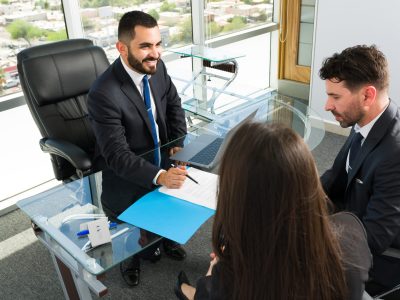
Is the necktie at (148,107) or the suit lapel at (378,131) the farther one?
the necktie at (148,107)

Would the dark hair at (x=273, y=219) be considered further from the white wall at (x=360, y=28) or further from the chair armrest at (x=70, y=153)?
the white wall at (x=360, y=28)

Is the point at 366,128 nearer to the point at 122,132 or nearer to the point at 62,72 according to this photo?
the point at 122,132

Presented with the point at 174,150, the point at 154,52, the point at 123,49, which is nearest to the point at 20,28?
the point at 123,49

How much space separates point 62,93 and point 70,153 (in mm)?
415

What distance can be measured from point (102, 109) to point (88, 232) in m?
0.67

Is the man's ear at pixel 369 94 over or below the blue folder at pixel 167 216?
over

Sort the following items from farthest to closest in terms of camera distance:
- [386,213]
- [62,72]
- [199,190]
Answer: [62,72], [199,190], [386,213]

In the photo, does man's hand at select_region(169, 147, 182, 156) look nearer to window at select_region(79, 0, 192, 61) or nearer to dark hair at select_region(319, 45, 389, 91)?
dark hair at select_region(319, 45, 389, 91)

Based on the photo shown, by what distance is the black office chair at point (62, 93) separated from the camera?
2055 mm

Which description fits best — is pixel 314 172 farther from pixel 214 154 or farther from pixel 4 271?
pixel 4 271

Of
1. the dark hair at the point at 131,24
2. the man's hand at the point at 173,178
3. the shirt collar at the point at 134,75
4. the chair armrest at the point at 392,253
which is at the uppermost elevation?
the dark hair at the point at 131,24

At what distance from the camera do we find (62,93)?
2166 mm

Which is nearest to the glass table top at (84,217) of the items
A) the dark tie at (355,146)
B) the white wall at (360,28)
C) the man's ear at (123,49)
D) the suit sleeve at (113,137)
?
the suit sleeve at (113,137)

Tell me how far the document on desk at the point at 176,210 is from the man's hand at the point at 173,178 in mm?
21
